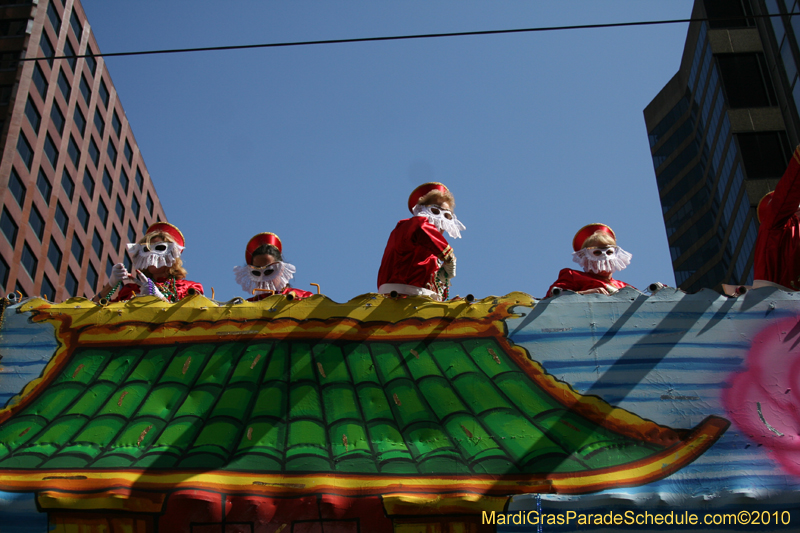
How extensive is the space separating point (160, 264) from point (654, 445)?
215 inches

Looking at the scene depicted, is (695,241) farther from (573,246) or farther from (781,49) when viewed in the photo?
(573,246)

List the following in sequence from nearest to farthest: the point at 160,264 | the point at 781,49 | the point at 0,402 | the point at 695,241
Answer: the point at 0,402 → the point at 160,264 → the point at 781,49 → the point at 695,241

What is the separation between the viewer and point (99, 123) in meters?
46.9

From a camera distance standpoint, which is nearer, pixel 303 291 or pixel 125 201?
pixel 303 291

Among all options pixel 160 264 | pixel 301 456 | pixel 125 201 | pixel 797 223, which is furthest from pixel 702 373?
pixel 125 201

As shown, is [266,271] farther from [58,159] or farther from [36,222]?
[58,159]

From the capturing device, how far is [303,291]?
29.7 feet

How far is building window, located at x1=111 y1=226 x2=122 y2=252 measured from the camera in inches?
1900

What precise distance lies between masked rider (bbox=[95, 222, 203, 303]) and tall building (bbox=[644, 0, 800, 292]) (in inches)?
702

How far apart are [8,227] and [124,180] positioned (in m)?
17.2

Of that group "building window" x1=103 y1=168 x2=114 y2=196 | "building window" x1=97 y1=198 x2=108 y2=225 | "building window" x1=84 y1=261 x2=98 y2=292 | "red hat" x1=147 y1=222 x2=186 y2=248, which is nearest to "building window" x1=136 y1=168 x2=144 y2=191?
"building window" x1=103 y1=168 x2=114 y2=196

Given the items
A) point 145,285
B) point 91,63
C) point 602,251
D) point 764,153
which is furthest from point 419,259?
point 91,63

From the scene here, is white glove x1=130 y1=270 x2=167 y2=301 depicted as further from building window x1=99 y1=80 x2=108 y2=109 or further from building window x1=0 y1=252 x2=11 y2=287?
building window x1=99 y1=80 x2=108 y2=109

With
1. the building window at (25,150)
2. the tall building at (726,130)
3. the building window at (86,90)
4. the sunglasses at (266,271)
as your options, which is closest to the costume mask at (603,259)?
the sunglasses at (266,271)
